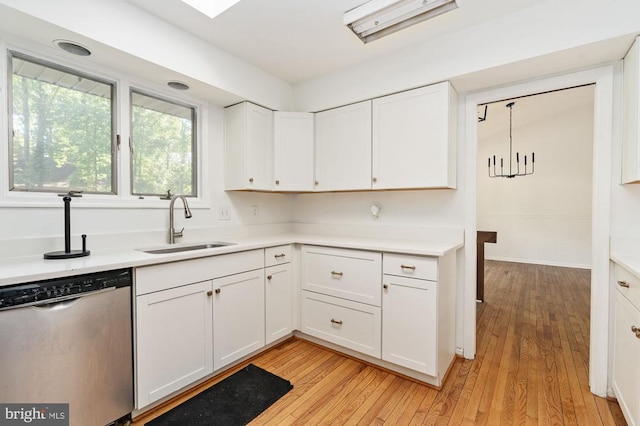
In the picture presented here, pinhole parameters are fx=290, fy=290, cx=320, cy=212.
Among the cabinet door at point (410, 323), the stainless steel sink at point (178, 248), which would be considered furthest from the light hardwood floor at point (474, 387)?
the stainless steel sink at point (178, 248)

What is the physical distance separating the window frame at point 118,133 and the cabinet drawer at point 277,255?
71 cm

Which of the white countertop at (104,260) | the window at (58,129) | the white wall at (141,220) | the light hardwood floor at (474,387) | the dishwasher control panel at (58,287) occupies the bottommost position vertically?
the light hardwood floor at (474,387)

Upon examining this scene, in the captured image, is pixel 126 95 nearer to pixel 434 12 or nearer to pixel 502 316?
pixel 434 12

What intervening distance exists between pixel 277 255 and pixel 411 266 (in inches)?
42.8

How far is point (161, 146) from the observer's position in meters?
2.35

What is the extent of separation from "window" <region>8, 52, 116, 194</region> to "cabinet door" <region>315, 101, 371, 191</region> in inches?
65.9

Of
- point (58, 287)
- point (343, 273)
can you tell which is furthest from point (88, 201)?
point (343, 273)

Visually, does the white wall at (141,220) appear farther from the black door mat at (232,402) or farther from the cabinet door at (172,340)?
the black door mat at (232,402)

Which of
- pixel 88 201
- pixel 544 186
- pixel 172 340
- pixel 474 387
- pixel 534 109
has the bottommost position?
pixel 474 387

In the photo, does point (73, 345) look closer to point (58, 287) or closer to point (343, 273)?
point (58, 287)

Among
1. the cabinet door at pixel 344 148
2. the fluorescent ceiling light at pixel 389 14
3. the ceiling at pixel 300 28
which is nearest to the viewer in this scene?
the fluorescent ceiling light at pixel 389 14

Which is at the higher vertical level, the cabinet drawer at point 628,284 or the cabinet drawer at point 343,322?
the cabinet drawer at point 628,284

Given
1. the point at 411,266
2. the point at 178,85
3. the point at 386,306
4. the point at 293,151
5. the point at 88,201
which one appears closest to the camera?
the point at 88,201

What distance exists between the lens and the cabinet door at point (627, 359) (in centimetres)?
140
